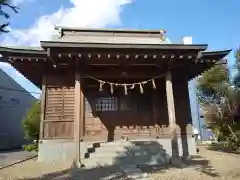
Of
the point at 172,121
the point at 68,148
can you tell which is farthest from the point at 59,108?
the point at 172,121

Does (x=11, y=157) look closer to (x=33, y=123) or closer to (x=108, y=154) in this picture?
(x=33, y=123)

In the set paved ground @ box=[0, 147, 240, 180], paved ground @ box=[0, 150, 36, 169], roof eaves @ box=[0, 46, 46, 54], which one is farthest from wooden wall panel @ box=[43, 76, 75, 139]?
paved ground @ box=[0, 150, 36, 169]

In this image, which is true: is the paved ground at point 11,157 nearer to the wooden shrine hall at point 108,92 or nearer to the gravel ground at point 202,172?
the wooden shrine hall at point 108,92

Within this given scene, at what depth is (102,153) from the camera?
10.6 meters

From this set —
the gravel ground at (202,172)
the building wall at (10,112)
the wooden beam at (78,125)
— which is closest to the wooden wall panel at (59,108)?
the wooden beam at (78,125)

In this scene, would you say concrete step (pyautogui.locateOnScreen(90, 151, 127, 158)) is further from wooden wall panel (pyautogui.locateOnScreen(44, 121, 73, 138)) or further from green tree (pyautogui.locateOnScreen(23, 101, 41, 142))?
green tree (pyautogui.locateOnScreen(23, 101, 41, 142))

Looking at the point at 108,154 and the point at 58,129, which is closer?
the point at 108,154

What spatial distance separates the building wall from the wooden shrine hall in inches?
601

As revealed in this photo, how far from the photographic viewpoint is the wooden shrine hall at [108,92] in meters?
10.3

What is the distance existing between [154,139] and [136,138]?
0.88 m

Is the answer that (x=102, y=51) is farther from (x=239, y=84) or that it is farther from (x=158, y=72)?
(x=239, y=84)

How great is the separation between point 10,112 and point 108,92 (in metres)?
20.1

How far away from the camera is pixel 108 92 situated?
43.2 ft

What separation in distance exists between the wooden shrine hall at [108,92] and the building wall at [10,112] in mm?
15254
